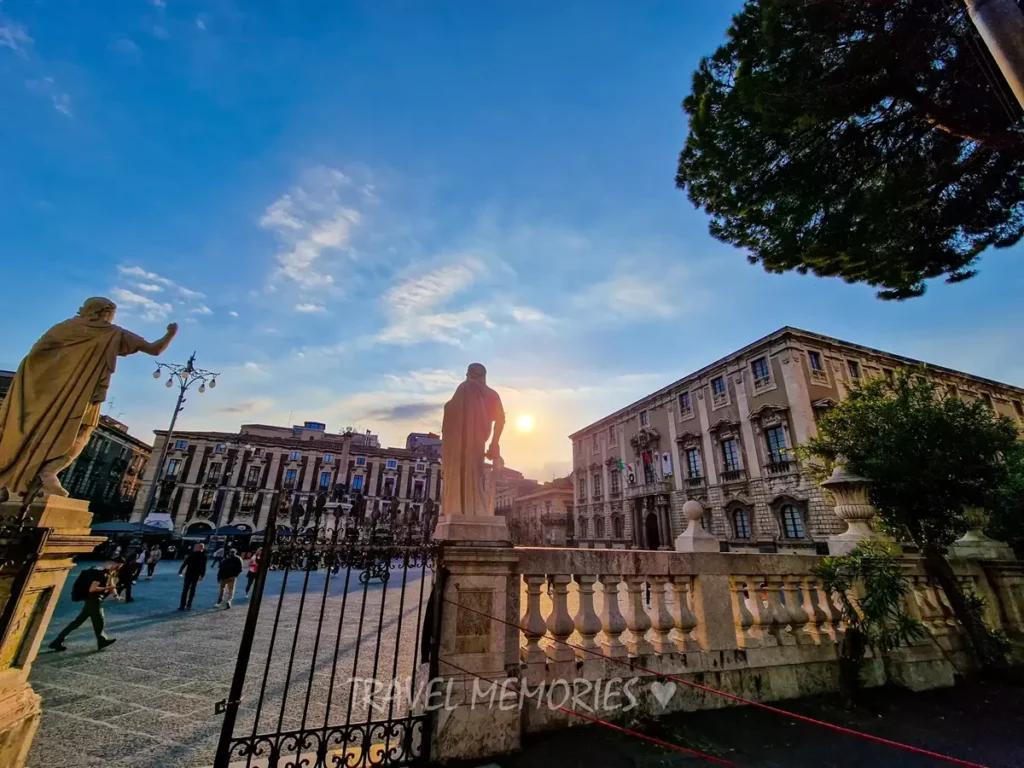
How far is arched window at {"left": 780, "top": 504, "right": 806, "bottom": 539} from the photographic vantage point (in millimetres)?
21656

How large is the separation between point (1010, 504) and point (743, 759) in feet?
26.9

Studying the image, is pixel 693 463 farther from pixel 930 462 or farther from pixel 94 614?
pixel 94 614

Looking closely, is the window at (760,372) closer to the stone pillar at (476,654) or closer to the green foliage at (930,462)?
the green foliage at (930,462)

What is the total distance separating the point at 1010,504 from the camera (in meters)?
7.25

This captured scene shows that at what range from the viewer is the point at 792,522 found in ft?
72.6

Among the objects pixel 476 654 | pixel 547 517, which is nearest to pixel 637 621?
pixel 476 654

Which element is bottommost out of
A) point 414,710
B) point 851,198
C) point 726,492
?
point 414,710

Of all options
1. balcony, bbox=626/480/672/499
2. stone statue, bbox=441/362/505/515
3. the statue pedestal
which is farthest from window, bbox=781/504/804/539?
the statue pedestal

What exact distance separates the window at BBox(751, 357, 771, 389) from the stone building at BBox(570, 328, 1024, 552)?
2.5 inches

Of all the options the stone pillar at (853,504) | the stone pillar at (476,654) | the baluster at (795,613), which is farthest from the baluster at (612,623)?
the stone pillar at (853,504)

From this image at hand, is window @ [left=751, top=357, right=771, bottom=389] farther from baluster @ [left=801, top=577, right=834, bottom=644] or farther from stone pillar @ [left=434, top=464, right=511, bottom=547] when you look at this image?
stone pillar @ [left=434, top=464, right=511, bottom=547]

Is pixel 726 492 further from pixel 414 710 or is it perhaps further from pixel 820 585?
pixel 414 710

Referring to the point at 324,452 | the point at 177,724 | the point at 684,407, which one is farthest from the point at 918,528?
the point at 324,452

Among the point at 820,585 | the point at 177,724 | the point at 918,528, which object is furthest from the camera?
the point at 918,528
